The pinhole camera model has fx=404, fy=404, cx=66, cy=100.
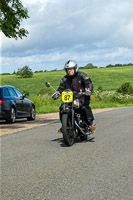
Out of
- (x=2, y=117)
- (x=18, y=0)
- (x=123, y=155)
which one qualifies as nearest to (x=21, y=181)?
(x=123, y=155)

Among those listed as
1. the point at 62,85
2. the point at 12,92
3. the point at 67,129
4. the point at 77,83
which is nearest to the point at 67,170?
the point at 67,129

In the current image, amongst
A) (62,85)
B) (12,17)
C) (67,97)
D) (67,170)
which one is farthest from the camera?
(12,17)

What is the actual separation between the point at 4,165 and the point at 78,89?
297cm

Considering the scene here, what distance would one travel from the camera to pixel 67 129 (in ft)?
27.0

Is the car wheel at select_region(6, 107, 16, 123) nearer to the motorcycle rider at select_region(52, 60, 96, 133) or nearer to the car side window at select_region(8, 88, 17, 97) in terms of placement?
the car side window at select_region(8, 88, 17, 97)

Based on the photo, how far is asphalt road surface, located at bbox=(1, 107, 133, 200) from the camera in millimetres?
4566

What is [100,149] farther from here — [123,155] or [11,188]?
[11,188]

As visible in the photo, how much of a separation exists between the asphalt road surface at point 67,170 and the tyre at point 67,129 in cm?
17

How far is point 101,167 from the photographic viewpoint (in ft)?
19.9

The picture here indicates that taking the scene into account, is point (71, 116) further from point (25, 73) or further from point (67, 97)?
point (25, 73)

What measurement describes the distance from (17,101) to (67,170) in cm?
1052

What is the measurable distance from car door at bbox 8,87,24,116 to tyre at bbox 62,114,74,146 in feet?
25.0

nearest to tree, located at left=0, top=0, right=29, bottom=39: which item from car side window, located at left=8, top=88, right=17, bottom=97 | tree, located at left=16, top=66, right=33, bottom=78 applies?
car side window, located at left=8, top=88, right=17, bottom=97

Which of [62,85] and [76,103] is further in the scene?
[62,85]
